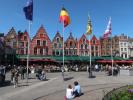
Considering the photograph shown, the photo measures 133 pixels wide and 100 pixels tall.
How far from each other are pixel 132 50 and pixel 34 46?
37148 millimetres

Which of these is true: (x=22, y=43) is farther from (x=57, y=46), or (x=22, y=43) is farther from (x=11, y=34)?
(x=57, y=46)

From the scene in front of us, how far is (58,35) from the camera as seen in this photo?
83.6 metres

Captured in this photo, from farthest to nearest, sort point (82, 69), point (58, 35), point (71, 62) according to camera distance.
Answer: point (58, 35) → point (71, 62) → point (82, 69)

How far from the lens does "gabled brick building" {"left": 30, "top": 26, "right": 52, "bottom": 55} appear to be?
79250mm

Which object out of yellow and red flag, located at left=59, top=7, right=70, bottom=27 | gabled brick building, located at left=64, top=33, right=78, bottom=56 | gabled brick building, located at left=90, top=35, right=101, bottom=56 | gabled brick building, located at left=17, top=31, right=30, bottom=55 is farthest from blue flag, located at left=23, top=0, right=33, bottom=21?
gabled brick building, located at left=90, top=35, right=101, bottom=56

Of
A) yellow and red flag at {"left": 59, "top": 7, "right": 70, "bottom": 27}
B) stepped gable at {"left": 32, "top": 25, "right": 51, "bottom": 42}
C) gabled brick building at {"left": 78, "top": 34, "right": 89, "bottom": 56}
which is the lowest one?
gabled brick building at {"left": 78, "top": 34, "right": 89, "bottom": 56}

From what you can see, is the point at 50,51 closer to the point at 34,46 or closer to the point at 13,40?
the point at 34,46

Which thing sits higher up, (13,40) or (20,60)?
(13,40)

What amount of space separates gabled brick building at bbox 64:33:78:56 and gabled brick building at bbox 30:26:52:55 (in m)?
6.40

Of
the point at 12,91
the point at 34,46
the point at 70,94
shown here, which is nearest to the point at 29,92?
the point at 12,91

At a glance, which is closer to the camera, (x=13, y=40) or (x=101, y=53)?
(x=13, y=40)

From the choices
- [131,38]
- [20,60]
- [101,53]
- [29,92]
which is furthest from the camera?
[131,38]

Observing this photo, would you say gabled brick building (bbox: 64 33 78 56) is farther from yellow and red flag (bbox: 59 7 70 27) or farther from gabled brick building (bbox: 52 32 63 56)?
yellow and red flag (bbox: 59 7 70 27)

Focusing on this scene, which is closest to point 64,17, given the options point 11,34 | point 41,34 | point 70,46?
point 41,34
